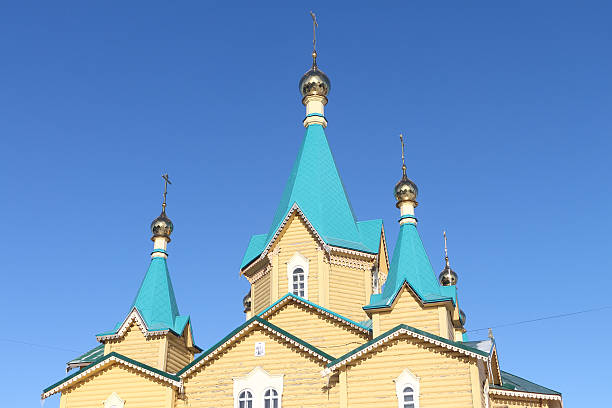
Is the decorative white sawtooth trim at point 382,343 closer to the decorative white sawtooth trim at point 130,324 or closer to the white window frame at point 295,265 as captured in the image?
the white window frame at point 295,265

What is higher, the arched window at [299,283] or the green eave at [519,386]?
the arched window at [299,283]

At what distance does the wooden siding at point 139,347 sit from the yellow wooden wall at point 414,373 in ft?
27.5

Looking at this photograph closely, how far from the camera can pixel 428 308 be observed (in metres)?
21.3

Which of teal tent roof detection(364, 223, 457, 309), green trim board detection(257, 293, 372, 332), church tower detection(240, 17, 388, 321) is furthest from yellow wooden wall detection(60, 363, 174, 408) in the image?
teal tent roof detection(364, 223, 457, 309)

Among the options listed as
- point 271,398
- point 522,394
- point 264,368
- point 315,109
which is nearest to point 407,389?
point 271,398

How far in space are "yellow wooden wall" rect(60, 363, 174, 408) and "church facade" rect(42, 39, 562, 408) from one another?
1.2 inches

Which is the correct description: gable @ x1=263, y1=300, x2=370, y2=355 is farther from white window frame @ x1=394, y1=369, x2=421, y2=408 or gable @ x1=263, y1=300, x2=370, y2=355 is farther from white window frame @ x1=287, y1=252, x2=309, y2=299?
white window frame @ x1=394, y1=369, x2=421, y2=408

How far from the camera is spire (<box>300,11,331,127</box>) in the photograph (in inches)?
1193

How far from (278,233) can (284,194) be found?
8.05ft

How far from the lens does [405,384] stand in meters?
19.4

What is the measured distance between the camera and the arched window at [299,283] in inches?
991

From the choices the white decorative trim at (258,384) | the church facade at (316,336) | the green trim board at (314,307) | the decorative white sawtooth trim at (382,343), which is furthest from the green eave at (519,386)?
the white decorative trim at (258,384)

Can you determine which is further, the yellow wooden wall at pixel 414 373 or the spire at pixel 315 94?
the spire at pixel 315 94

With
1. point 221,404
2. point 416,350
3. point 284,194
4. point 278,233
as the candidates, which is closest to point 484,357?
point 416,350
